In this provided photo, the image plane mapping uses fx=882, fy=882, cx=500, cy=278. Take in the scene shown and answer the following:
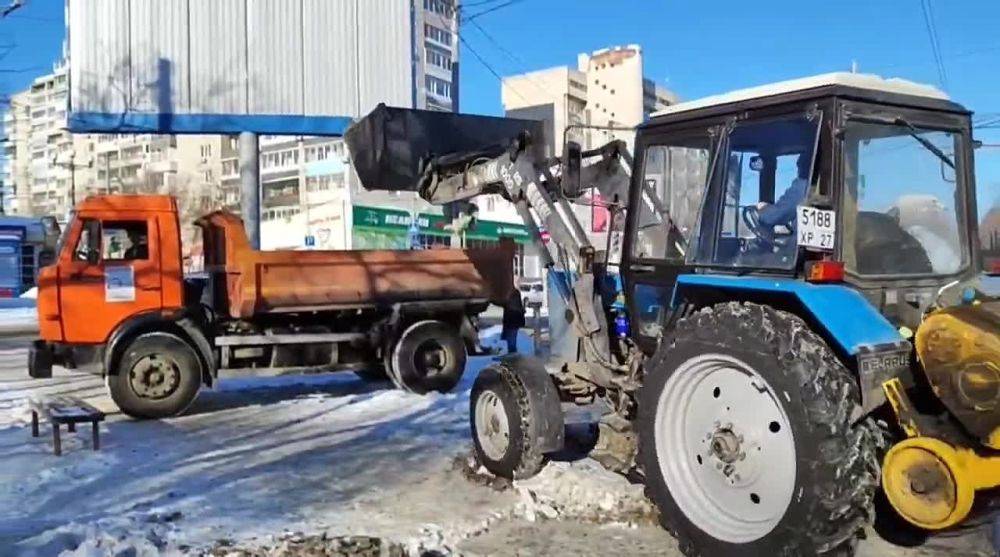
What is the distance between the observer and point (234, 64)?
17578 millimetres

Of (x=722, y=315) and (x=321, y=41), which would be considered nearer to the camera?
(x=722, y=315)

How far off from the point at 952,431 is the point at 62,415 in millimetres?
7088

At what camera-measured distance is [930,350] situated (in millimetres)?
4250

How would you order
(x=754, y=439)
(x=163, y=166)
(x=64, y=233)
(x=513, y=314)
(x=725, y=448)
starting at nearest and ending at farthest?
(x=754, y=439)
(x=725, y=448)
(x=64, y=233)
(x=513, y=314)
(x=163, y=166)

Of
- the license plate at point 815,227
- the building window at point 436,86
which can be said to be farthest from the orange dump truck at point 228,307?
the building window at point 436,86

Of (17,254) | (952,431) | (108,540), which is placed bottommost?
(108,540)

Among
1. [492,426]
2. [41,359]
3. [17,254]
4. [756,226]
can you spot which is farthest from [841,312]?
[17,254]

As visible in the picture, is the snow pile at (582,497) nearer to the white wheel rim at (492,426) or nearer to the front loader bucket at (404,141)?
the white wheel rim at (492,426)

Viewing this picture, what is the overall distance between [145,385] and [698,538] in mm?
7289

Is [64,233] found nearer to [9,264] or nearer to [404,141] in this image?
[404,141]

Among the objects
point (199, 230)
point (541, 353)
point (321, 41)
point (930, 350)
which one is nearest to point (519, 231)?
point (321, 41)

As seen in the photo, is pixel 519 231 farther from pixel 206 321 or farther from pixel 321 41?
pixel 206 321

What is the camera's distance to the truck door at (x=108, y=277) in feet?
32.9

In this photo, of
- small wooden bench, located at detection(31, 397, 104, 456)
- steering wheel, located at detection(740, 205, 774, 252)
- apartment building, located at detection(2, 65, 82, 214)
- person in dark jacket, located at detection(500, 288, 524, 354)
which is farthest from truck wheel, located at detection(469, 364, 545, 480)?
apartment building, located at detection(2, 65, 82, 214)
